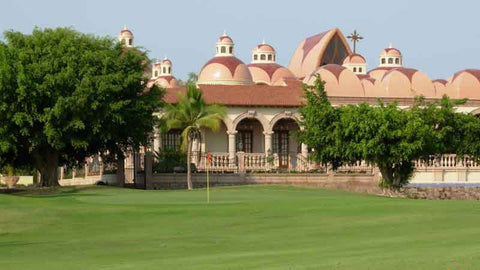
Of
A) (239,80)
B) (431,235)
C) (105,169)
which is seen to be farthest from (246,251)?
(239,80)

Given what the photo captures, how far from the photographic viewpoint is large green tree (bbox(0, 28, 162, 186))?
47625 millimetres

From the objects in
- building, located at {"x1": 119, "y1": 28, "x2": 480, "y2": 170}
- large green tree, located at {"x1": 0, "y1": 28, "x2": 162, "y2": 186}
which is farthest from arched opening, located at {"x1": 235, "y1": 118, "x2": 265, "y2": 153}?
large green tree, located at {"x1": 0, "y1": 28, "x2": 162, "y2": 186}

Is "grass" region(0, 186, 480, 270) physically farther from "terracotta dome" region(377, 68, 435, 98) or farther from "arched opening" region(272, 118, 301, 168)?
"terracotta dome" region(377, 68, 435, 98)

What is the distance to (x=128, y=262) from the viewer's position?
55.9 ft

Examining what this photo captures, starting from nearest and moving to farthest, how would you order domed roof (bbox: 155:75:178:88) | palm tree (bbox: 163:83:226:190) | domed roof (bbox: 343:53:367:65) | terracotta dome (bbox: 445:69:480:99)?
palm tree (bbox: 163:83:226:190) → terracotta dome (bbox: 445:69:480:99) → domed roof (bbox: 343:53:367:65) → domed roof (bbox: 155:75:178:88)

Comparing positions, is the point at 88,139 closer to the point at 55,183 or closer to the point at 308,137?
the point at 55,183

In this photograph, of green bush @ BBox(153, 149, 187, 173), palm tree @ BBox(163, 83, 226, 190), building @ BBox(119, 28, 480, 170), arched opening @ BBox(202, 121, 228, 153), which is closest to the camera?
palm tree @ BBox(163, 83, 226, 190)

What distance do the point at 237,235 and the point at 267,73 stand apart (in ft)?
206

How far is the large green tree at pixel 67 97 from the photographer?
47625mm

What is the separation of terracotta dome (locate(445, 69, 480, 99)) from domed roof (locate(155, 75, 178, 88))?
24.7 metres

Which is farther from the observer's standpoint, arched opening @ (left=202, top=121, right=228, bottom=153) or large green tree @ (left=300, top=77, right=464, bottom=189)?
arched opening @ (left=202, top=121, right=228, bottom=153)

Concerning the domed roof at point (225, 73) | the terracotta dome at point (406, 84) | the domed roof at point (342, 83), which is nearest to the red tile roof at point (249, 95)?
the domed roof at point (342, 83)

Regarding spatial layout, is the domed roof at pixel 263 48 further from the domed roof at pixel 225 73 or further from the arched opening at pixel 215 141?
the arched opening at pixel 215 141

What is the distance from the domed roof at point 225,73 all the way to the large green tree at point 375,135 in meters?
26.4
